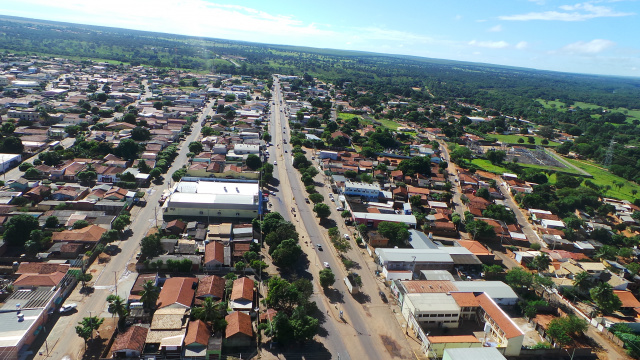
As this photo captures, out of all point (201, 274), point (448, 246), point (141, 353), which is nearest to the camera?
Result: point (141, 353)

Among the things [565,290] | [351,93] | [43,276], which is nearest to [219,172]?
[43,276]

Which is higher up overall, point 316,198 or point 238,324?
point 316,198

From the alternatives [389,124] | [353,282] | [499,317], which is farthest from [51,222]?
Answer: [389,124]

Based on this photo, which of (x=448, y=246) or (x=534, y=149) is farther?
(x=534, y=149)

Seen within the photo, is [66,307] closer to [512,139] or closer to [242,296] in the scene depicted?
[242,296]

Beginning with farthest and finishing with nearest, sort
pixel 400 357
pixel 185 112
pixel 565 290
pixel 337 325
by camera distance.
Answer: pixel 185 112 → pixel 565 290 → pixel 337 325 → pixel 400 357

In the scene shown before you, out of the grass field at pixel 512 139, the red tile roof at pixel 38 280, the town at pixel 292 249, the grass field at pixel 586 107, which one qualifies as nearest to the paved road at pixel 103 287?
the town at pixel 292 249

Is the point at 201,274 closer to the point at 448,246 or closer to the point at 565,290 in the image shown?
the point at 448,246
